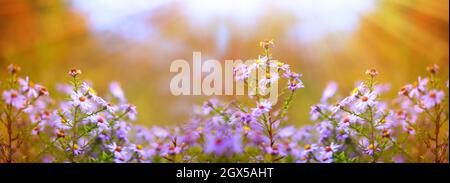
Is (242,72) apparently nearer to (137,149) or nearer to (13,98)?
(137,149)

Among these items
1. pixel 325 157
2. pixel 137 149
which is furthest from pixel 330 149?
pixel 137 149

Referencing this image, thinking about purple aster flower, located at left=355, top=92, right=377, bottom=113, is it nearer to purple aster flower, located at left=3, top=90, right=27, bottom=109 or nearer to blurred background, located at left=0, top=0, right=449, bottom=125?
blurred background, located at left=0, top=0, right=449, bottom=125

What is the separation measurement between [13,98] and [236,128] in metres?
0.63

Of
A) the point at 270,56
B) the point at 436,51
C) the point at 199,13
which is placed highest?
the point at 199,13

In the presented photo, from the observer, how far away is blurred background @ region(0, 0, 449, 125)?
1941mm

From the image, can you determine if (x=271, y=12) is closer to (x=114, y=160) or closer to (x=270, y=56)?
(x=270, y=56)

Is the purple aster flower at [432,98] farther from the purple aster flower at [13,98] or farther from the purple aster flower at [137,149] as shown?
the purple aster flower at [13,98]

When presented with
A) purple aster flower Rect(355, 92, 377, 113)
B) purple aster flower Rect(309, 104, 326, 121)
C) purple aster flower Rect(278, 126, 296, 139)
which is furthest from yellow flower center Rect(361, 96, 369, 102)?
purple aster flower Rect(278, 126, 296, 139)

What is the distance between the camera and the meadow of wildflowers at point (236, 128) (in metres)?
1.54

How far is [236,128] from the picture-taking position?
5.63ft

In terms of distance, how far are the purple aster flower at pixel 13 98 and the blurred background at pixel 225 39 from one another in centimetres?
39

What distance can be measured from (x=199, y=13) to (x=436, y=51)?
83 cm

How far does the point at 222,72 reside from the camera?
6.28 feet
